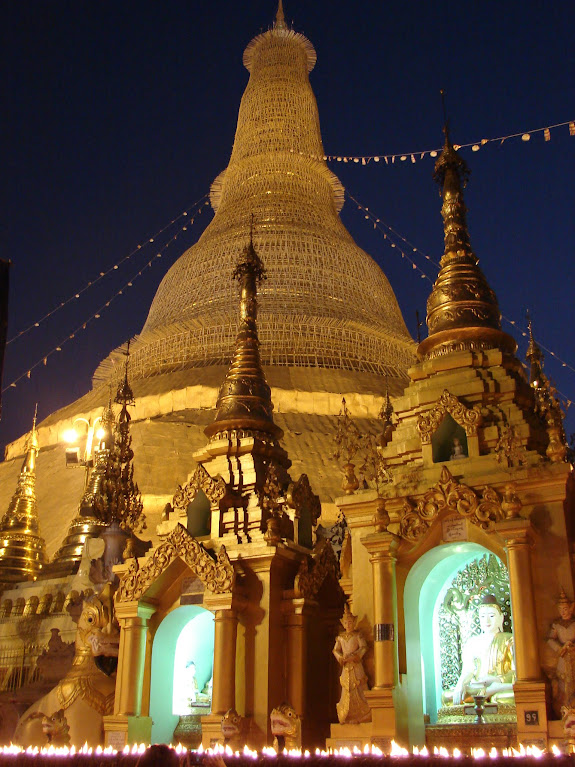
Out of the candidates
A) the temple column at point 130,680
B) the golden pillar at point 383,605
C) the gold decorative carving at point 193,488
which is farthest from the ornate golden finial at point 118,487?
the golden pillar at point 383,605

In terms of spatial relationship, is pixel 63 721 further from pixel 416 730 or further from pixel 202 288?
pixel 202 288

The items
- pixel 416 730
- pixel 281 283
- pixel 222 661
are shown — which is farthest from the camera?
pixel 281 283

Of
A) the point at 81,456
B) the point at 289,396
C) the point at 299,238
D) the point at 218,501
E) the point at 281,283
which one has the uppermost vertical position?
the point at 299,238

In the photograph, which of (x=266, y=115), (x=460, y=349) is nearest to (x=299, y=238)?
(x=266, y=115)

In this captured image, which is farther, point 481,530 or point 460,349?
point 460,349

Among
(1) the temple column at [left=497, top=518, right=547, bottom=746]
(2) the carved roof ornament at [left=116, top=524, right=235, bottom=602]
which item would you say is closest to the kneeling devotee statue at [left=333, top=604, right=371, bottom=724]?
(1) the temple column at [left=497, top=518, right=547, bottom=746]

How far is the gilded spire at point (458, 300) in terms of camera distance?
701 inches

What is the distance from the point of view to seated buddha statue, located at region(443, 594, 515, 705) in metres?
14.3

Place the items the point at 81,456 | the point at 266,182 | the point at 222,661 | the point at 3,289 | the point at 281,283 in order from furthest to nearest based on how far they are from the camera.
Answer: the point at 266,182 < the point at 281,283 < the point at 81,456 < the point at 222,661 < the point at 3,289

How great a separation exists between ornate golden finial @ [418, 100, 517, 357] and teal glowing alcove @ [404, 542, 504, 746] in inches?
182

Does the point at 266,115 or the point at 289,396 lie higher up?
the point at 266,115

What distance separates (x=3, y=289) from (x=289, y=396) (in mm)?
29094

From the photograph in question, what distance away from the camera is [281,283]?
1704 inches

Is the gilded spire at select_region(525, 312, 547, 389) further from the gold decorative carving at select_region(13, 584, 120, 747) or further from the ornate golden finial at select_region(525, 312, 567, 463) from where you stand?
the gold decorative carving at select_region(13, 584, 120, 747)
